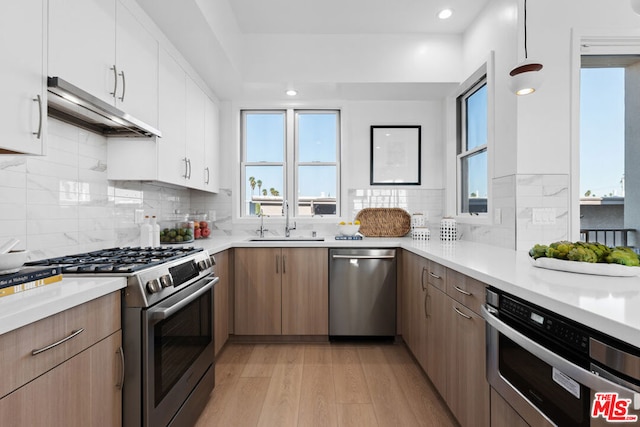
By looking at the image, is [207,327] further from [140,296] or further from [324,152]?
[324,152]

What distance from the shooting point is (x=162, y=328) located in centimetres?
144

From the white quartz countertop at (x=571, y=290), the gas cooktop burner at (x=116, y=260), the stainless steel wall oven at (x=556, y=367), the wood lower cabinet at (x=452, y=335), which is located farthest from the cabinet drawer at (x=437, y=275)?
the gas cooktop burner at (x=116, y=260)

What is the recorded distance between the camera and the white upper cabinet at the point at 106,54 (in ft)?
4.41

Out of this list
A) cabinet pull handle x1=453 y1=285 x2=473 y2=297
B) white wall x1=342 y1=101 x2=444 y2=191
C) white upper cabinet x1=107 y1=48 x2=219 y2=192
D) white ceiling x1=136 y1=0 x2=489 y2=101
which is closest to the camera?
cabinet pull handle x1=453 y1=285 x2=473 y2=297

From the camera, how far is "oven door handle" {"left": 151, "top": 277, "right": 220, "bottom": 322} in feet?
4.49

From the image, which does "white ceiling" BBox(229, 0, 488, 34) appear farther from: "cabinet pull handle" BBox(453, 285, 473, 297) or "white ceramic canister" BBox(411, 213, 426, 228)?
"cabinet pull handle" BBox(453, 285, 473, 297)

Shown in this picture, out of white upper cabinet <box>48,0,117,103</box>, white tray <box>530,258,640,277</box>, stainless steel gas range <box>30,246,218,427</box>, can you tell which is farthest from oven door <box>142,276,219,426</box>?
white tray <box>530,258,640,277</box>

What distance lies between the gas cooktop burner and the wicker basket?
1.98 metres

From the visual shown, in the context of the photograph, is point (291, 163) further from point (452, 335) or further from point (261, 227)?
point (452, 335)

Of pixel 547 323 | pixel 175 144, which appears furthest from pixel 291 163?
pixel 547 323

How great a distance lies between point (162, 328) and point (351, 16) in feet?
9.13

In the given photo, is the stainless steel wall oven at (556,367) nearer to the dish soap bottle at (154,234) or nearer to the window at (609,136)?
the window at (609,136)

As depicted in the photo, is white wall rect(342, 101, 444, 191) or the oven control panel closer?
the oven control panel

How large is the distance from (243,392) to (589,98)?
123 inches
